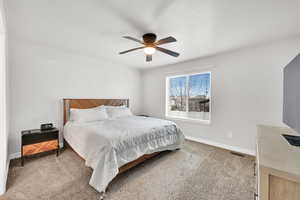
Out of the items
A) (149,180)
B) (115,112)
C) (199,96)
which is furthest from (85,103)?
(199,96)

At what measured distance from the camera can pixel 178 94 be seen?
13.9 ft

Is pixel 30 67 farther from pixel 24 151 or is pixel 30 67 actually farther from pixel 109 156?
pixel 109 156

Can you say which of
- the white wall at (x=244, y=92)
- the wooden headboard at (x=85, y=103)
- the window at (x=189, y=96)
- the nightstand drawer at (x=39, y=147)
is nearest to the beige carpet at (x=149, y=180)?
the nightstand drawer at (x=39, y=147)

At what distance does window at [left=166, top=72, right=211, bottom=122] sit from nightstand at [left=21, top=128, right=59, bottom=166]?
3230mm

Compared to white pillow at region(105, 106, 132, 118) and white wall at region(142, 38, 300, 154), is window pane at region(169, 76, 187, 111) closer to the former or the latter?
white wall at region(142, 38, 300, 154)

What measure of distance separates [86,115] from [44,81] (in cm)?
120

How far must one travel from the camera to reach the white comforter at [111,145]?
163 centimetres

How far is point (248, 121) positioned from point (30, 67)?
4929 millimetres

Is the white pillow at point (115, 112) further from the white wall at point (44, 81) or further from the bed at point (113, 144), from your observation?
the bed at point (113, 144)

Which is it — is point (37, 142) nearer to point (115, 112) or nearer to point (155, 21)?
point (115, 112)

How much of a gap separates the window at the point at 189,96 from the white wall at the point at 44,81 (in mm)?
2263

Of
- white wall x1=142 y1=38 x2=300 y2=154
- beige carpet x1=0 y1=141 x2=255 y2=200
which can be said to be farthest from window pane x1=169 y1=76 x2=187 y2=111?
beige carpet x1=0 y1=141 x2=255 y2=200

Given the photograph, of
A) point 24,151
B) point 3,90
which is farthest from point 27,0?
point 24,151

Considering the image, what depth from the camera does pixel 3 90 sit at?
1.64 m
